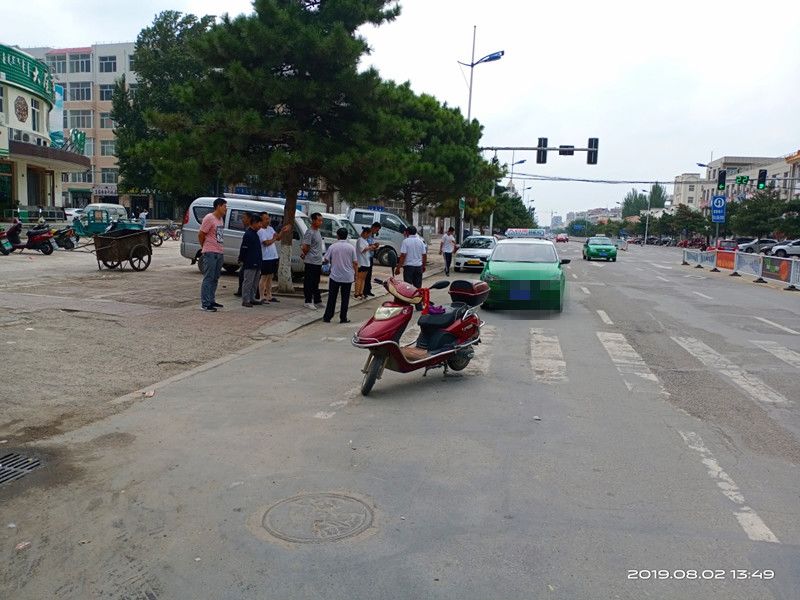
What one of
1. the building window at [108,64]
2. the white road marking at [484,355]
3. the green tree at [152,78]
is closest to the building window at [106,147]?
the building window at [108,64]

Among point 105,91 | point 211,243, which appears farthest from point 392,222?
point 105,91

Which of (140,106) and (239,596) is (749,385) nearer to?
(239,596)

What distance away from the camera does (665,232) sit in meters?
115

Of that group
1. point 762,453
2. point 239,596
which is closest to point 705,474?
point 762,453

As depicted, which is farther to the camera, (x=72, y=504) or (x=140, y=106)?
(x=140, y=106)

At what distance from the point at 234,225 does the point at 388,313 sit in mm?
11769

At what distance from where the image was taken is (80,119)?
7019cm

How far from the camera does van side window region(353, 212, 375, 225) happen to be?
26.5 m

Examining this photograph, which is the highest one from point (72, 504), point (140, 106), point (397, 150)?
point (140, 106)

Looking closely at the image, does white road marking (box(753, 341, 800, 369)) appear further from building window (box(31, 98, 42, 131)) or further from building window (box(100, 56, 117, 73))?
building window (box(100, 56, 117, 73))

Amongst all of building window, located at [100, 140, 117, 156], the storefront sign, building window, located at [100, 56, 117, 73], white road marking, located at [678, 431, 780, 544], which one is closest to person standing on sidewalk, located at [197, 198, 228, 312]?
white road marking, located at [678, 431, 780, 544]

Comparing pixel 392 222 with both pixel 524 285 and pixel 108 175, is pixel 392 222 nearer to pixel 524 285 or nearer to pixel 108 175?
pixel 524 285

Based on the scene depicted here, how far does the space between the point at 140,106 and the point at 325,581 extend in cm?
5261
